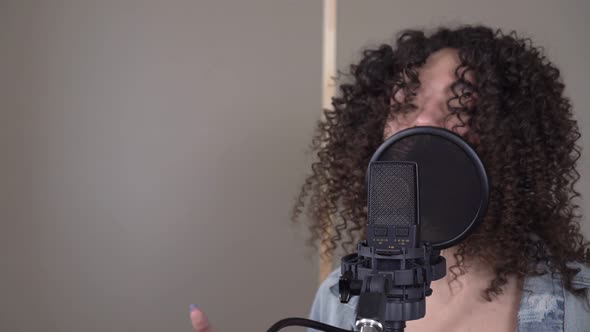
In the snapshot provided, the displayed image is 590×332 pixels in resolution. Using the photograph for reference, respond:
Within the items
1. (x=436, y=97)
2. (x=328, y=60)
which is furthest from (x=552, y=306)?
(x=328, y=60)

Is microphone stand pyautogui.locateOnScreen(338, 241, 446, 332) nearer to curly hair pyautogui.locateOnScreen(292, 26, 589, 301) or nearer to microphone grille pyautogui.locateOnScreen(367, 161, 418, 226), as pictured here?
microphone grille pyautogui.locateOnScreen(367, 161, 418, 226)

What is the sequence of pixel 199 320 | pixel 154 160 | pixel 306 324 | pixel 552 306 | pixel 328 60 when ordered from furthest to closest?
pixel 328 60
pixel 154 160
pixel 552 306
pixel 199 320
pixel 306 324

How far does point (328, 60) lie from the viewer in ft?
6.19

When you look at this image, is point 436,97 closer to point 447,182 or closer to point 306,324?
point 447,182

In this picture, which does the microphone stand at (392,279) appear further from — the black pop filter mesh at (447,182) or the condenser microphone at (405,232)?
the black pop filter mesh at (447,182)

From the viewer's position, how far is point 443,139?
0.65 m

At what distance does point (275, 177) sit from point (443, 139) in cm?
119

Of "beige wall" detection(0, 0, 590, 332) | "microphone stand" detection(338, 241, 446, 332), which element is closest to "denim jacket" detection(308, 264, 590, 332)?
"microphone stand" detection(338, 241, 446, 332)

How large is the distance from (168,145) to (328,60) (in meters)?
0.65

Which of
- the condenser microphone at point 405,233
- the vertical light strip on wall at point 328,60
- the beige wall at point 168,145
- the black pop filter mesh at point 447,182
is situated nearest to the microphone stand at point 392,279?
the condenser microphone at point 405,233

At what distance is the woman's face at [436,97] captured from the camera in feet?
3.46

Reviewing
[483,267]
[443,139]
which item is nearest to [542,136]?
[483,267]

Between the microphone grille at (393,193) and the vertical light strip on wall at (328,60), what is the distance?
138cm

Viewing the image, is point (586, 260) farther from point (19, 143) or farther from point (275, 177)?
point (19, 143)
